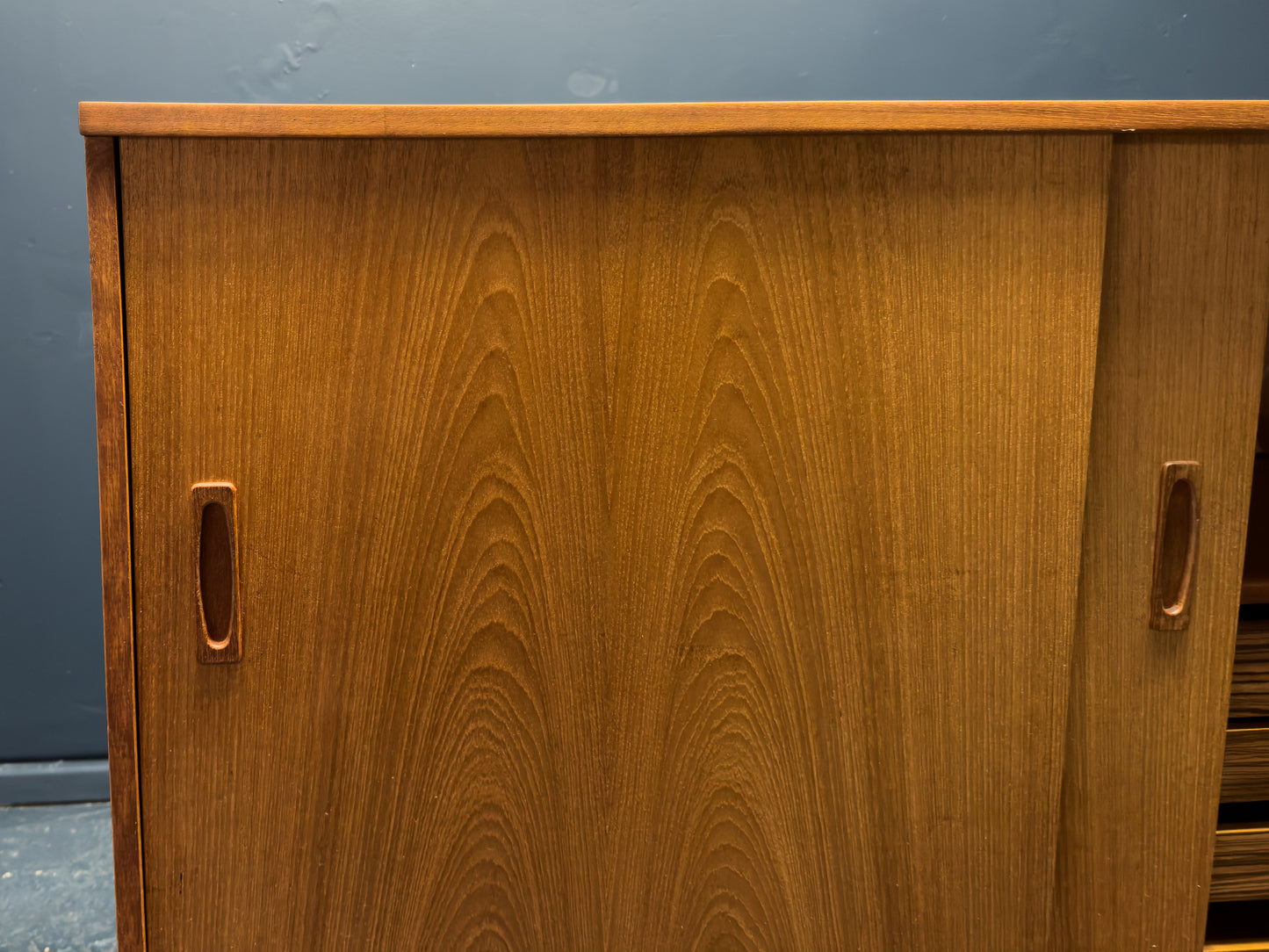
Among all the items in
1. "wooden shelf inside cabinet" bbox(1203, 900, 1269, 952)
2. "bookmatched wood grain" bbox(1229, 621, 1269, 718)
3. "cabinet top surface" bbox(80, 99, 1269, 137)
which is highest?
"cabinet top surface" bbox(80, 99, 1269, 137)

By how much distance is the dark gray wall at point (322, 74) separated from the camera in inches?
40.8

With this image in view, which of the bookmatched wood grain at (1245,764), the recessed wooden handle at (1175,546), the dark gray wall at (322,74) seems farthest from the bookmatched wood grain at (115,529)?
the bookmatched wood grain at (1245,764)

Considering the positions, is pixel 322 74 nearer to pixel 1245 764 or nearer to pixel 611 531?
pixel 611 531

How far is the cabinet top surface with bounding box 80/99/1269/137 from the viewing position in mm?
515

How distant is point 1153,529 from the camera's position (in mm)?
601

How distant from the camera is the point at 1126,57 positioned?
1112 mm

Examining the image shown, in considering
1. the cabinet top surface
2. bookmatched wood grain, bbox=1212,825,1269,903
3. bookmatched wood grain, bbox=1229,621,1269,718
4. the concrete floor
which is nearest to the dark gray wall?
the concrete floor

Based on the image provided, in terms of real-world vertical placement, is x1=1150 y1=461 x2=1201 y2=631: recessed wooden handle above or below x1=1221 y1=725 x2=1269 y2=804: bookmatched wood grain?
above

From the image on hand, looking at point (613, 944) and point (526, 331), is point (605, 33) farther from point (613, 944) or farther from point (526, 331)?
point (613, 944)

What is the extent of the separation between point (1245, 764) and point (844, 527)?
1.38 feet

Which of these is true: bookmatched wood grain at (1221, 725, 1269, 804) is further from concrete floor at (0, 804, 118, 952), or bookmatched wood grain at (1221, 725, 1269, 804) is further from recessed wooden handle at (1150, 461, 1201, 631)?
concrete floor at (0, 804, 118, 952)

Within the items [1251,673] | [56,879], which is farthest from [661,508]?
[56,879]

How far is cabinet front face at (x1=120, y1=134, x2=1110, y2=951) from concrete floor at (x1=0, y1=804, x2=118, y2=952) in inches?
19.1

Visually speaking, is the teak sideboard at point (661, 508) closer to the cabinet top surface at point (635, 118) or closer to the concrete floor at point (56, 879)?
the cabinet top surface at point (635, 118)
